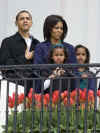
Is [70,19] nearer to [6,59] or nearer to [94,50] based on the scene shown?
[94,50]

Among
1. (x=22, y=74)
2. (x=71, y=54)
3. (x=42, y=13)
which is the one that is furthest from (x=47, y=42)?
(x=42, y=13)

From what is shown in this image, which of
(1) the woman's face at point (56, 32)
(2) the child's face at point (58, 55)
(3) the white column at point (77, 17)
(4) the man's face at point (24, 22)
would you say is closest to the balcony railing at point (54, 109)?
(2) the child's face at point (58, 55)

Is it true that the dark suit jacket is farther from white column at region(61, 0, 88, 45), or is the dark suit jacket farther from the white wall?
white column at region(61, 0, 88, 45)

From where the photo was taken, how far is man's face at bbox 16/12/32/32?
9.88 m

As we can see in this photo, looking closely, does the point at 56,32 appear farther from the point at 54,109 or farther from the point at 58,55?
the point at 54,109

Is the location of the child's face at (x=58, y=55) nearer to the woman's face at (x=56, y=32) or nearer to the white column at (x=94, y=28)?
the woman's face at (x=56, y=32)

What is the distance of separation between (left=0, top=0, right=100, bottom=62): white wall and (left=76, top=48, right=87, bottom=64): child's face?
191 cm

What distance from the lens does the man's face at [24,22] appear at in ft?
32.4

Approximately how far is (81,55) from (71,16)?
7.33 feet

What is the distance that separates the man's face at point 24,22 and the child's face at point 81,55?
0.67 m

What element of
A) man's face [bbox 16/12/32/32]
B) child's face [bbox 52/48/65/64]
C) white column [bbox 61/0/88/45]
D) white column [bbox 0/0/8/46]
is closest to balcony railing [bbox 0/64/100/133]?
child's face [bbox 52/48/65/64]

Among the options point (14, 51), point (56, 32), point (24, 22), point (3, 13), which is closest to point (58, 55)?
point (56, 32)

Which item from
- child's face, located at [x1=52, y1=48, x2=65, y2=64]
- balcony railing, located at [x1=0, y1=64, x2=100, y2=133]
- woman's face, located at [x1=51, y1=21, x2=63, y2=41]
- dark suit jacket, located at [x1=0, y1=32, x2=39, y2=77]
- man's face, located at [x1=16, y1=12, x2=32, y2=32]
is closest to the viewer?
balcony railing, located at [x1=0, y1=64, x2=100, y2=133]

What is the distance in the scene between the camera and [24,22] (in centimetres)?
988
